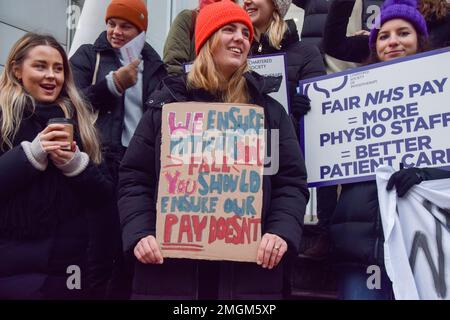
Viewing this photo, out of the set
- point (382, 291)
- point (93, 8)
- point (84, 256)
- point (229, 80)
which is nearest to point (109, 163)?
point (84, 256)

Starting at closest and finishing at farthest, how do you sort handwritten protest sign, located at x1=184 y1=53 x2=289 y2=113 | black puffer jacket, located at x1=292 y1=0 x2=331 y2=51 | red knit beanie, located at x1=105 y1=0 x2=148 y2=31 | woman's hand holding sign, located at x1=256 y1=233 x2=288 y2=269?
woman's hand holding sign, located at x1=256 y1=233 x2=288 y2=269, handwritten protest sign, located at x1=184 y1=53 x2=289 y2=113, red knit beanie, located at x1=105 y1=0 x2=148 y2=31, black puffer jacket, located at x1=292 y1=0 x2=331 y2=51

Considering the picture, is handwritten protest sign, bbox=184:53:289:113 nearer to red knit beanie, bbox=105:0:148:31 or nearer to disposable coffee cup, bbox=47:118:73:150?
red knit beanie, bbox=105:0:148:31

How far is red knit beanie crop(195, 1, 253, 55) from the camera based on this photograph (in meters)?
3.13

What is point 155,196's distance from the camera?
2871 mm

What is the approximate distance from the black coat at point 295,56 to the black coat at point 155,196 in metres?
0.72

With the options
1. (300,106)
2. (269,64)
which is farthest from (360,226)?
(269,64)

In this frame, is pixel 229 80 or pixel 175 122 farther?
pixel 229 80

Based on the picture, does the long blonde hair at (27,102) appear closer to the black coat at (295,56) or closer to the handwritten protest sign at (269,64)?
the handwritten protest sign at (269,64)

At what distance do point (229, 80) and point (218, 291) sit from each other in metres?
1.01

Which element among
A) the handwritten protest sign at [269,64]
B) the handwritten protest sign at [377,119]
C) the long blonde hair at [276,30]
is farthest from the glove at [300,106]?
the long blonde hair at [276,30]

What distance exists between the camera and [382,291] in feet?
9.96

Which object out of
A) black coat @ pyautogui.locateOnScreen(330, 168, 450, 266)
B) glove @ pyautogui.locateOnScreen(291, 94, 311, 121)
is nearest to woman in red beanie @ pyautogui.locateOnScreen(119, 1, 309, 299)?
black coat @ pyautogui.locateOnScreen(330, 168, 450, 266)

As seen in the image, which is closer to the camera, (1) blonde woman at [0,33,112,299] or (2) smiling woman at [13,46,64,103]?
(1) blonde woman at [0,33,112,299]
